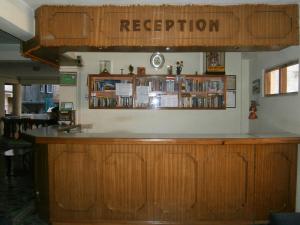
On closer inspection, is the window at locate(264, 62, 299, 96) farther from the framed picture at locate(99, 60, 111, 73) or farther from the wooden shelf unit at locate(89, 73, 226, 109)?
the framed picture at locate(99, 60, 111, 73)

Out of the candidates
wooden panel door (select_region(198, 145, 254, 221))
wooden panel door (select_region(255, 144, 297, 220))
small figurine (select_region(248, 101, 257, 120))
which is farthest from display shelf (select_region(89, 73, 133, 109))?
wooden panel door (select_region(255, 144, 297, 220))

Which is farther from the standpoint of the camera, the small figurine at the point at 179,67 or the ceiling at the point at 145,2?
the small figurine at the point at 179,67

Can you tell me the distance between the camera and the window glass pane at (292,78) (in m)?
3.85

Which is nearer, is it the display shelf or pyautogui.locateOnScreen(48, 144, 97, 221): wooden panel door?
pyautogui.locateOnScreen(48, 144, 97, 221): wooden panel door

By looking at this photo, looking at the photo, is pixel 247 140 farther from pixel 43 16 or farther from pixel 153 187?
pixel 43 16

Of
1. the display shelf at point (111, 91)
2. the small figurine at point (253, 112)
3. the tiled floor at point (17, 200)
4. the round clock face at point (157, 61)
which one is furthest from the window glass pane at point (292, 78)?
the tiled floor at point (17, 200)

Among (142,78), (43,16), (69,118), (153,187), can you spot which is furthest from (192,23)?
(69,118)

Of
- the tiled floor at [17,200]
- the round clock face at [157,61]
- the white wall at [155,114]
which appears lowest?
the tiled floor at [17,200]

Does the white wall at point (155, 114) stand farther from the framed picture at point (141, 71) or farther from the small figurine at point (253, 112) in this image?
the small figurine at point (253, 112)

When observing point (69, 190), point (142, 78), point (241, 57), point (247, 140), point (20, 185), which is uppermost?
point (241, 57)

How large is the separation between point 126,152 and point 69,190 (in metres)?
0.82

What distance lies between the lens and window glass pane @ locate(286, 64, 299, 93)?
385 centimetres

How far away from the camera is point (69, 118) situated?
5.84 meters

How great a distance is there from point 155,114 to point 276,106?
2.35 meters
